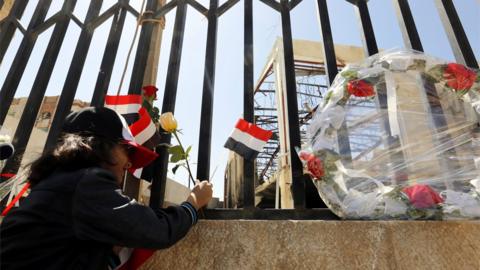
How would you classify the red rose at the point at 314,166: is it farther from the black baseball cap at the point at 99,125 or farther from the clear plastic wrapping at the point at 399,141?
the black baseball cap at the point at 99,125

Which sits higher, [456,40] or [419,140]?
[456,40]

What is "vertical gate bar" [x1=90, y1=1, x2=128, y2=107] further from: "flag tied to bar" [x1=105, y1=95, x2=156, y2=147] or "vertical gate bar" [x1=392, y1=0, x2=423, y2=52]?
"vertical gate bar" [x1=392, y1=0, x2=423, y2=52]

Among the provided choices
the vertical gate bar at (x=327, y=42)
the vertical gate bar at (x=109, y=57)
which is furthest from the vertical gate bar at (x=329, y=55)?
the vertical gate bar at (x=109, y=57)

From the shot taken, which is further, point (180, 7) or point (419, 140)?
point (180, 7)

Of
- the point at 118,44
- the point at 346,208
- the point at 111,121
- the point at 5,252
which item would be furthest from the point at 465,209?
the point at 118,44

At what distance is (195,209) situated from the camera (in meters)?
1.31

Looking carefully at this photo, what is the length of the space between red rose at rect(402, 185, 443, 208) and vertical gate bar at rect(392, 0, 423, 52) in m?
1.03

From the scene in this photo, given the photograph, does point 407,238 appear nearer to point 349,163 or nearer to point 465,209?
point 465,209

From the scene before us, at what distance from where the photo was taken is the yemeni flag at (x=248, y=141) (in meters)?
1.67

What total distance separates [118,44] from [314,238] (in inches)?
72.0

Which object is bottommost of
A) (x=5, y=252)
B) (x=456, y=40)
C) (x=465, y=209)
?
(x=5, y=252)

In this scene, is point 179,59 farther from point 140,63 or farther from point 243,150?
point 243,150

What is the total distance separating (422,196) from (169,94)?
1492 millimetres

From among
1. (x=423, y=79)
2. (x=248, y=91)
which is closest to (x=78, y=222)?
(x=248, y=91)
